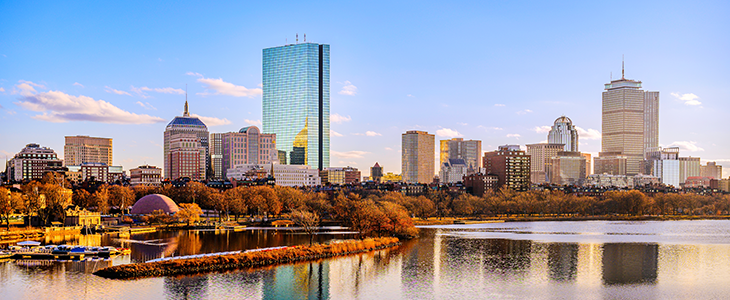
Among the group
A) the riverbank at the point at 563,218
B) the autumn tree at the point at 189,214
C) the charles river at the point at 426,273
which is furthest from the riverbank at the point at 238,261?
the riverbank at the point at 563,218

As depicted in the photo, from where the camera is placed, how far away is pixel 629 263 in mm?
81438

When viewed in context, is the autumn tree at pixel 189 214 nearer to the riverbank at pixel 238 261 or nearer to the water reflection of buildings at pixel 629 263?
the riverbank at pixel 238 261

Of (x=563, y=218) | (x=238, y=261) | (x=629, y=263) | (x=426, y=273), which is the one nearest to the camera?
(x=426, y=273)

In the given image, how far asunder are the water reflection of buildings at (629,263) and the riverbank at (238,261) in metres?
30.8

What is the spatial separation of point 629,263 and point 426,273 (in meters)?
27.3

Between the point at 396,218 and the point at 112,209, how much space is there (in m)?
83.4

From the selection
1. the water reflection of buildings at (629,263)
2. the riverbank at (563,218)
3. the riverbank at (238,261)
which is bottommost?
the riverbank at (563,218)

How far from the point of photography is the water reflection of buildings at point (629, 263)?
70125 millimetres

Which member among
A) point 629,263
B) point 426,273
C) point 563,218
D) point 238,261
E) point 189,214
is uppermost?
point 189,214

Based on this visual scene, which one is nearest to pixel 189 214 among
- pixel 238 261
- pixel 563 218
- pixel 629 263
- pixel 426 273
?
pixel 238 261

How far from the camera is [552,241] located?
108 meters

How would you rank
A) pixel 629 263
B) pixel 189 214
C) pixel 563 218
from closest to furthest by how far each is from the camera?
pixel 629 263
pixel 189 214
pixel 563 218

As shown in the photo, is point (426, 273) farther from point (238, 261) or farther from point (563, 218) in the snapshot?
point (563, 218)

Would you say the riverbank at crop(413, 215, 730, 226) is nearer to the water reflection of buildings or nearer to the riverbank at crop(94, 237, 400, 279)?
the water reflection of buildings
